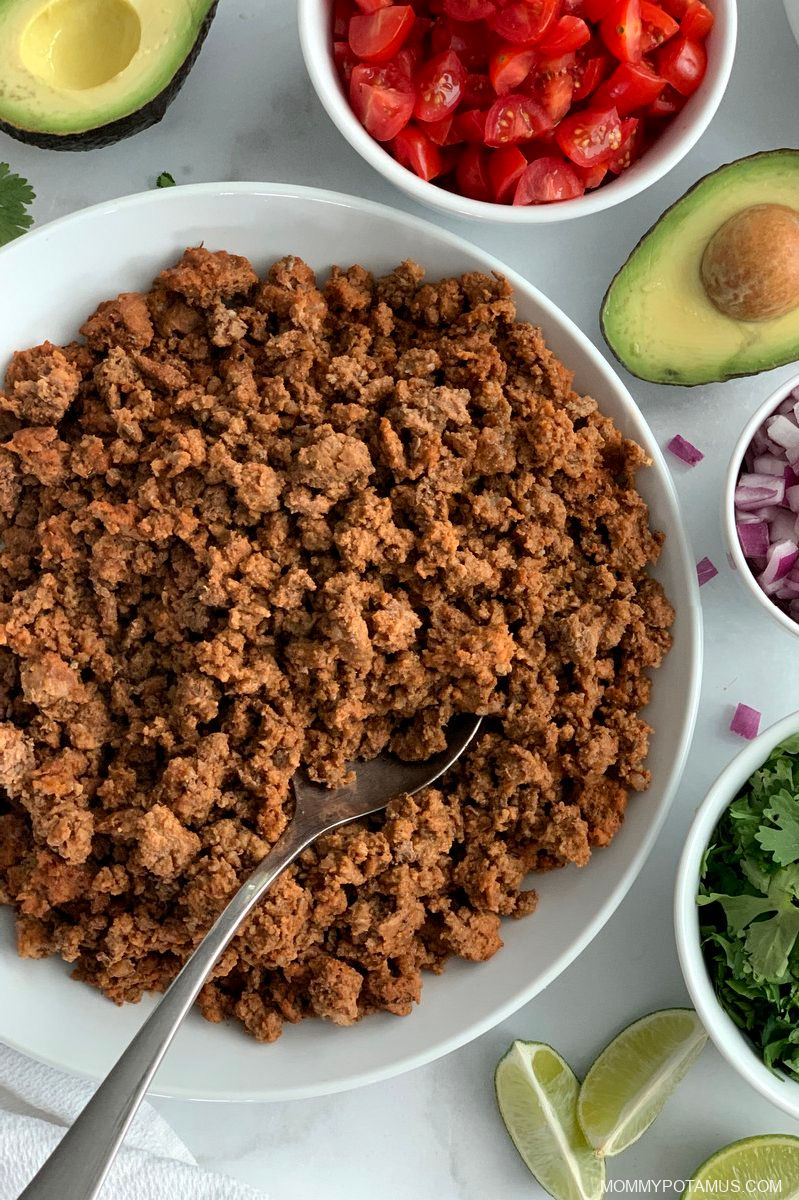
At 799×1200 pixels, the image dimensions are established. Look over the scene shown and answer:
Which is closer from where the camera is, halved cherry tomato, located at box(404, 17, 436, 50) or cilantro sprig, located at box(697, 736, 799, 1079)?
cilantro sprig, located at box(697, 736, 799, 1079)

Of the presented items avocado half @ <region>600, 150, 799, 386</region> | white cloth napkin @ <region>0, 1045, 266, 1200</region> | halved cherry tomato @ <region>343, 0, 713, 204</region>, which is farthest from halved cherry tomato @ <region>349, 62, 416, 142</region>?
white cloth napkin @ <region>0, 1045, 266, 1200</region>

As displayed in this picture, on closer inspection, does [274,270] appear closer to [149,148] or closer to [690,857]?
[149,148]

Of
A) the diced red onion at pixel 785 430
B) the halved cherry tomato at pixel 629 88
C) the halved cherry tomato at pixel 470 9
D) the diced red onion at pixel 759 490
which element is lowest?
the diced red onion at pixel 759 490

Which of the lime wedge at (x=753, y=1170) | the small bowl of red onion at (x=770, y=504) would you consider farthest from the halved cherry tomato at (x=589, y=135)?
the lime wedge at (x=753, y=1170)

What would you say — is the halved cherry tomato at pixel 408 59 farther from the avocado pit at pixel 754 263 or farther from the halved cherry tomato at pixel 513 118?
the avocado pit at pixel 754 263

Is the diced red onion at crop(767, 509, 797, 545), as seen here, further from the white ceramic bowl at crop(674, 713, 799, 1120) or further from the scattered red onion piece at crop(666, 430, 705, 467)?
the white ceramic bowl at crop(674, 713, 799, 1120)

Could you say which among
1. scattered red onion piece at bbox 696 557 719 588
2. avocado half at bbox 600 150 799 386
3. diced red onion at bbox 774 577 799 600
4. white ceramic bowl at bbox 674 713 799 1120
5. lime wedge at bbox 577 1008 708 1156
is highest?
avocado half at bbox 600 150 799 386
